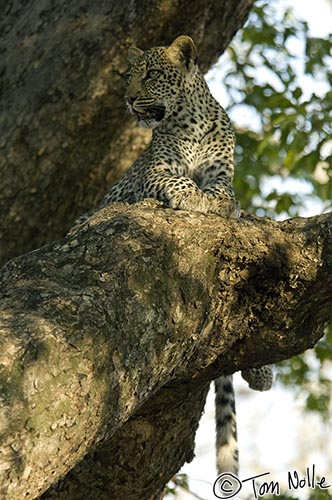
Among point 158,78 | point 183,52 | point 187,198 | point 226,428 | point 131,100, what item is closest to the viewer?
point 187,198

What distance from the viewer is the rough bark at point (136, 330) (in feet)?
12.6

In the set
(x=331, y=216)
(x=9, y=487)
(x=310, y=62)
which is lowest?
(x=9, y=487)

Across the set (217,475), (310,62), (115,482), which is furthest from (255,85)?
(115,482)

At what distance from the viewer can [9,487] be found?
3.57 m

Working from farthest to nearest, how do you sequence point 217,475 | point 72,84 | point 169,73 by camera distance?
point 72,84 → point 169,73 → point 217,475

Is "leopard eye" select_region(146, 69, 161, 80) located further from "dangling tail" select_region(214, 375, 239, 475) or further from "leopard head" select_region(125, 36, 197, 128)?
"dangling tail" select_region(214, 375, 239, 475)

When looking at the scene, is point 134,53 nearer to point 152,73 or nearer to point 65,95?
point 152,73

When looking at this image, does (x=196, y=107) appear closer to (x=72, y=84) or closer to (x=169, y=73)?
(x=169, y=73)

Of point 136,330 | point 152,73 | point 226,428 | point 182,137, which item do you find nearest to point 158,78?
point 152,73

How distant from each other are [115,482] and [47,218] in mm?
2622

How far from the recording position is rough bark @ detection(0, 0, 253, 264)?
7.67 m

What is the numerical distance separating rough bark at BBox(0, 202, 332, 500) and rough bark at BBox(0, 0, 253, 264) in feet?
6.86

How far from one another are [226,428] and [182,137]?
1994 mm

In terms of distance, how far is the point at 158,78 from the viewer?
7.24 m
